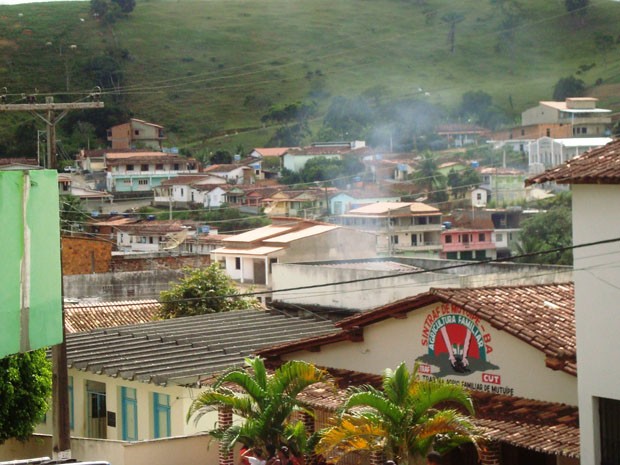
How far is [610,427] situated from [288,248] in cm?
4127

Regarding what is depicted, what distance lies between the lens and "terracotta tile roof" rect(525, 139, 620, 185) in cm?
1543

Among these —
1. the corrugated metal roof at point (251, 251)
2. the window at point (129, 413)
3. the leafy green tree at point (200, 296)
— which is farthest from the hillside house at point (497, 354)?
the corrugated metal roof at point (251, 251)

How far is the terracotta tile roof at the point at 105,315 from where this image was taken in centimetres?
3606

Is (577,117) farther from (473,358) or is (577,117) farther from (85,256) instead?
(473,358)

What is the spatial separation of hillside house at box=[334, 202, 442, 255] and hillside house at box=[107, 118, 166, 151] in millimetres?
64895

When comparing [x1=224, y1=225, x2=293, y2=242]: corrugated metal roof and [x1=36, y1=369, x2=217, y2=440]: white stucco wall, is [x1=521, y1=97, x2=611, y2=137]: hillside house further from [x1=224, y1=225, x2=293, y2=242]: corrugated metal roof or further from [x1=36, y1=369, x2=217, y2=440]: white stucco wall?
[x1=36, y1=369, x2=217, y2=440]: white stucco wall

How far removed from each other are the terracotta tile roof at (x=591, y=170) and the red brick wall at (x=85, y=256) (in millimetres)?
41212

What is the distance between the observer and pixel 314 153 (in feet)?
420

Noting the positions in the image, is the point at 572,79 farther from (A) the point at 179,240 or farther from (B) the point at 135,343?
(B) the point at 135,343

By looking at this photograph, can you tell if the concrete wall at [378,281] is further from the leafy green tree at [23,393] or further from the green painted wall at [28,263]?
the green painted wall at [28,263]

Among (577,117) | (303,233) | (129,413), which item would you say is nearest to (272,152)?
(577,117)

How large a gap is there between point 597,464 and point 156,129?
140218 mm

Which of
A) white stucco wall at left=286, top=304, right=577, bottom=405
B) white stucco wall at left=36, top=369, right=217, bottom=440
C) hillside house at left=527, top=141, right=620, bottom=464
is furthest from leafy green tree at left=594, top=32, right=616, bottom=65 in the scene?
hillside house at left=527, top=141, right=620, bottom=464

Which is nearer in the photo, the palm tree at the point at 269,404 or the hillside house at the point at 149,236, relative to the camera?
the palm tree at the point at 269,404
